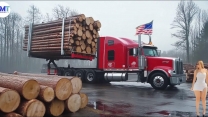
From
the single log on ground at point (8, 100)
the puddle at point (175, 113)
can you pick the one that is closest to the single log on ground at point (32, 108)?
the single log on ground at point (8, 100)

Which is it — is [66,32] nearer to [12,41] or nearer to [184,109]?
[184,109]

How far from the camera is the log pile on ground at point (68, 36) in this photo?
553 inches

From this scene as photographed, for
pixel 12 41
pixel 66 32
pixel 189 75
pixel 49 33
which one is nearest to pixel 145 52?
pixel 66 32

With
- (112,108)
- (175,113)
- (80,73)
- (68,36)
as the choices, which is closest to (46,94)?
(112,108)

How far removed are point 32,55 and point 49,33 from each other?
2803mm

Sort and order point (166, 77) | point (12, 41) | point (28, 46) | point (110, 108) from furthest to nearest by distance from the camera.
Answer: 1. point (12, 41)
2. point (28, 46)
3. point (166, 77)
4. point (110, 108)

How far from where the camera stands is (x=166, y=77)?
13.0m

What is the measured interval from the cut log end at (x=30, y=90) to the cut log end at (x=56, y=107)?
0.61 m

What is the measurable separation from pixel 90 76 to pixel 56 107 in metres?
11.0

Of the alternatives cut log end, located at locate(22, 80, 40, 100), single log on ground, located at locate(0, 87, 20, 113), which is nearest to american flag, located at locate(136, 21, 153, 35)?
cut log end, located at locate(22, 80, 40, 100)

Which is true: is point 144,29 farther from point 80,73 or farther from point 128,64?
point 80,73

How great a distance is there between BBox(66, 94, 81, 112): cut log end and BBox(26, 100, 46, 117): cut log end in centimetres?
92

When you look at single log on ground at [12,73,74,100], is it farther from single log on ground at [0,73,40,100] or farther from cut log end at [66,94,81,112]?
single log on ground at [0,73,40,100]

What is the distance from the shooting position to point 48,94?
5906mm
